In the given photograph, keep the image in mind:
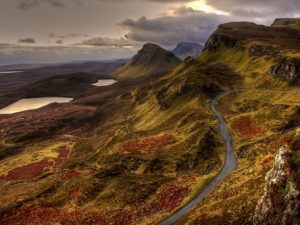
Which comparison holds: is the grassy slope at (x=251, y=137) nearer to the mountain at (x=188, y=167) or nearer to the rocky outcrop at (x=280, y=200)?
the mountain at (x=188, y=167)

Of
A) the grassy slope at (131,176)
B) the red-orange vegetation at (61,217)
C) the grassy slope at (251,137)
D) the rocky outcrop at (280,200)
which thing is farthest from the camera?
the grassy slope at (131,176)

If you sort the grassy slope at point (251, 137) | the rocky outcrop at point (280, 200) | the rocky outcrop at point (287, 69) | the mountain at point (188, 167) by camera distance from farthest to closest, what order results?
the rocky outcrop at point (287, 69)
the grassy slope at point (251, 137)
the mountain at point (188, 167)
the rocky outcrop at point (280, 200)

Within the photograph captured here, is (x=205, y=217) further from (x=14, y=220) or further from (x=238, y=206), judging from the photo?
(x=14, y=220)

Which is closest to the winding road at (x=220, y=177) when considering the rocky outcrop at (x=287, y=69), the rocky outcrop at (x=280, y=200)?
the rocky outcrop at (x=280, y=200)

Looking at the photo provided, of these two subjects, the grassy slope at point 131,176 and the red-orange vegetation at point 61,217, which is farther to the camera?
the grassy slope at point 131,176

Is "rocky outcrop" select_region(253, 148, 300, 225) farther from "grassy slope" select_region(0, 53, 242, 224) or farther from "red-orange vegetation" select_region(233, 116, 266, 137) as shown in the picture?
"red-orange vegetation" select_region(233, 116, 266, 137)

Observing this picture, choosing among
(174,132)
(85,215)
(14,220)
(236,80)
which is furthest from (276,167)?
(236,80)

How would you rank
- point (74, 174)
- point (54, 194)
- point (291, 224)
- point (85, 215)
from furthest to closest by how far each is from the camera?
1. point (74, 174)
2. point (54, 194)
3. point (85, 215)
4. point (291, 224)
